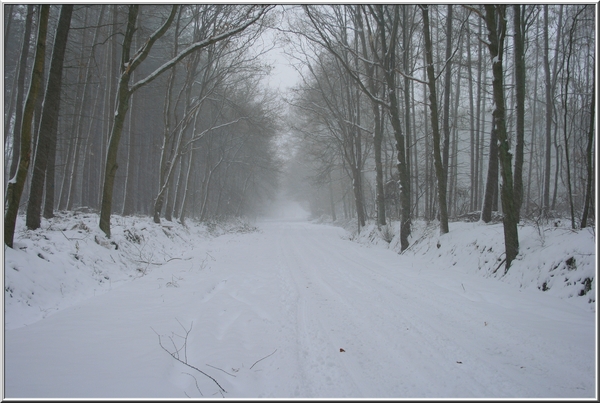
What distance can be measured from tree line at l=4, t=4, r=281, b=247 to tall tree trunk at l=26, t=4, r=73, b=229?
0.9 inches

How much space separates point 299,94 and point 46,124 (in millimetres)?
13052

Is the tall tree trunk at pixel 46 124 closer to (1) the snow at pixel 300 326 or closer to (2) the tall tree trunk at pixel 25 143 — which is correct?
(1) the snow at pixel 300 326

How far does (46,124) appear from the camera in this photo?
700 centimetres

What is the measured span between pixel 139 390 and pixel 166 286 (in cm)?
342

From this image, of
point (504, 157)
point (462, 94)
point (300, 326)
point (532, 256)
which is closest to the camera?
point (300, 326)

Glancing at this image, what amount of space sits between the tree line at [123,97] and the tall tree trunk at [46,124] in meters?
0.02

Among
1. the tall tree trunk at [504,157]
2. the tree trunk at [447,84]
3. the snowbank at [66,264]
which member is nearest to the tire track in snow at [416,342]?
the tall tree trunk at [504,157]

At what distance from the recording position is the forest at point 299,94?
Answer: 6918 millimetres

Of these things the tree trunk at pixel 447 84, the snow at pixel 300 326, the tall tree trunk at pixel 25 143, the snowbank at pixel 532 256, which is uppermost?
the tree trunk at pixel 447 84

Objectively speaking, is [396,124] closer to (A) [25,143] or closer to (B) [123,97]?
(B) [123,97]

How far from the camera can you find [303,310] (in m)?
4.30

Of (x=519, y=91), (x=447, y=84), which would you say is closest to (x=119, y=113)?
(x=447, y=84)

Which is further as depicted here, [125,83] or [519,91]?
[519,91]

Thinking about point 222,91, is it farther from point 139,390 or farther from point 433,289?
point 139,390
